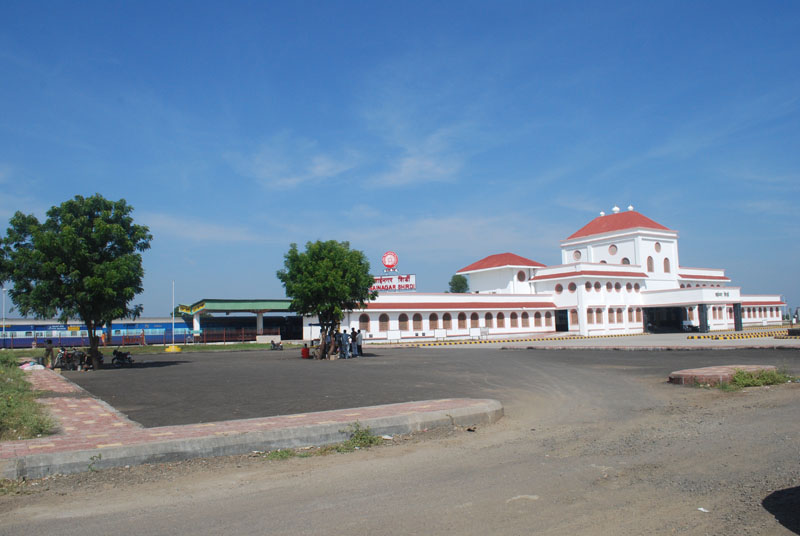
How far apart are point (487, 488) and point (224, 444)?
3.62m

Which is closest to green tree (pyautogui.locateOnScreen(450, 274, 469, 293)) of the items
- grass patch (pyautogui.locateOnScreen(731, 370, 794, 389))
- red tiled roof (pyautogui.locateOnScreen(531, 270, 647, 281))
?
red tiled roof (pyautogui.locateOnScreen(531, 270, 647, 281))

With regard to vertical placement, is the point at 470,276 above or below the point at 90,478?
above

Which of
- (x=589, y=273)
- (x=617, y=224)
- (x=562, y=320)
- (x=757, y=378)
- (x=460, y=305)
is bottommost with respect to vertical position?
(x=757, y=378)

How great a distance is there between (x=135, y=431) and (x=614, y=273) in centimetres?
5917

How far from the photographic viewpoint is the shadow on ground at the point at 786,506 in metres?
4.50

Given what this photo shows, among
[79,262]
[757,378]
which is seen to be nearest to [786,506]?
[757,378]

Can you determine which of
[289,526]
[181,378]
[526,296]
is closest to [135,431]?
[289,526]

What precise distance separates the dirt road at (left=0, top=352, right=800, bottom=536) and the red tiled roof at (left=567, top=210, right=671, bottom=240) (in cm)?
6352

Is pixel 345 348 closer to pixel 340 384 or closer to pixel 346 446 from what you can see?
pixel 340 384

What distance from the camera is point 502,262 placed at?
66.1m

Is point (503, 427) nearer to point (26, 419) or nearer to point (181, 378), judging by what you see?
point (26, 419)

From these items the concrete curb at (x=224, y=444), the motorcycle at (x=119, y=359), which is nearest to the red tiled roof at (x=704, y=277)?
the motorcycle at (x=119, y=359)

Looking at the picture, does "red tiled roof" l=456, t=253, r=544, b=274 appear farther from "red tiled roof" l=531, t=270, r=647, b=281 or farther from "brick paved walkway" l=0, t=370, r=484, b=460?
"brick paved walkway" l=0, t=370, r=484, b=460

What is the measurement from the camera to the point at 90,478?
21.4 feet
